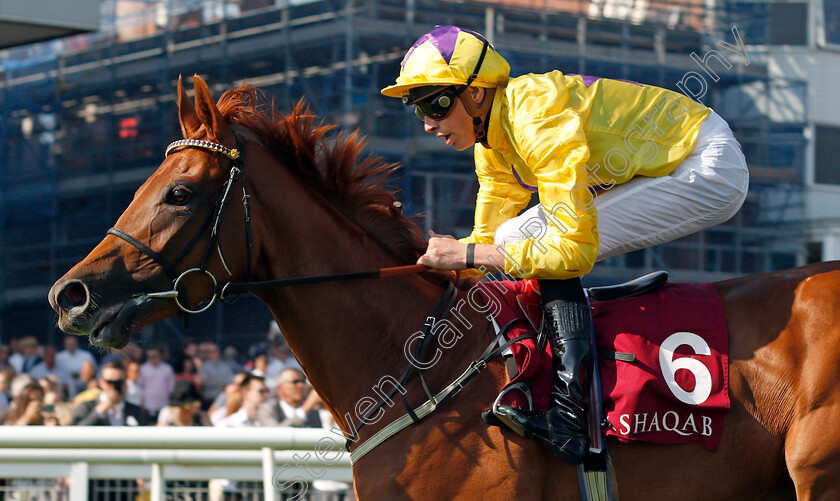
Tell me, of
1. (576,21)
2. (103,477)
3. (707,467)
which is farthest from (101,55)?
(707,467)

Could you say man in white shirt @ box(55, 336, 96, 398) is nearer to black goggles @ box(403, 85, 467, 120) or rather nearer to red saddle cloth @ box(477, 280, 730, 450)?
black goggles @ box(403, 85, 467, 120)

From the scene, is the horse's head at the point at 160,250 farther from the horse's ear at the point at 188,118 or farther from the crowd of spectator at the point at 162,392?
the crowd of spectator at the point at 162,392

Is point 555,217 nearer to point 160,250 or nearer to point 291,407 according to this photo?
point 160,250

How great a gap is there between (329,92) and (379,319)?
7.99 meters

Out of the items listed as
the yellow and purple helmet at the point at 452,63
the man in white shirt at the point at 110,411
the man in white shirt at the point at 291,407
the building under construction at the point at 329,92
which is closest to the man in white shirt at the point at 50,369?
the building under construction at the point at 329,92

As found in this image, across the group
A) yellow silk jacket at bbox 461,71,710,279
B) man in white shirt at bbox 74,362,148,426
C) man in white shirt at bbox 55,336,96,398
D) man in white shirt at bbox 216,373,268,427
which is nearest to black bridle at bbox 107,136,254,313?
yellow silk jacket at bbox 461,71,710,279

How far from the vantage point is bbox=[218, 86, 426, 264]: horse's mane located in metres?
2.78

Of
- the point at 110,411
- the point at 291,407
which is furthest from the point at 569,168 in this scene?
the point at 110,411

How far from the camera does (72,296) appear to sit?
2438mm

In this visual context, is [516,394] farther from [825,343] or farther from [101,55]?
[101,55]

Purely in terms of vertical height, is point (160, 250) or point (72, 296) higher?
point (160, 250)

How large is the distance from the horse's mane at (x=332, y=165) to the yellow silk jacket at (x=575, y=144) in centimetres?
38

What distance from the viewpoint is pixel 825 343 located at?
2.45 meters

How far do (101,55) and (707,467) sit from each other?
1172cm
